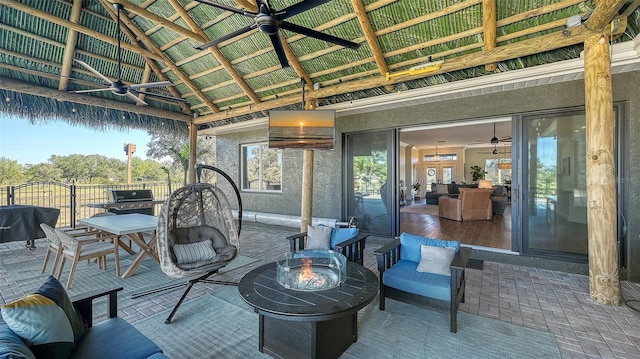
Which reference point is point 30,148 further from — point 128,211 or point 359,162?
point 359,162

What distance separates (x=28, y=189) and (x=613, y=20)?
11.9 metres

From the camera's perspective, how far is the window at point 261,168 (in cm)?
766

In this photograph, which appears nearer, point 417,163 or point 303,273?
point 303,273

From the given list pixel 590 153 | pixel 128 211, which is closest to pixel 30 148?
pixel 128 211

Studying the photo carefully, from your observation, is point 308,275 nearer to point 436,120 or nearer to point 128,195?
point 436,120

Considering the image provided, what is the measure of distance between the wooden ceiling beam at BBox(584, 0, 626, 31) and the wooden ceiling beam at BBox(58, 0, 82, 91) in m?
7.56

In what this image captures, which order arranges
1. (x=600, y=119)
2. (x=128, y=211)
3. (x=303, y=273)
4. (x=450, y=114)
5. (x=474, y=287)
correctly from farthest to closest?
(x=128, y=211) < (x=450, y=114) < (x=474, y=287) < (x=600, y=119) < (x=303, y=273)

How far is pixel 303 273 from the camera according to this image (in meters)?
2.59

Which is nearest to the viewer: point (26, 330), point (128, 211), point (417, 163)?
point (26, 330)

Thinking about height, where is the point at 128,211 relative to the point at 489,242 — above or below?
above

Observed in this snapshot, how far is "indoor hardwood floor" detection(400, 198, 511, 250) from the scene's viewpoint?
5393 mm

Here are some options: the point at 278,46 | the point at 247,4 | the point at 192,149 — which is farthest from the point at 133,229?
the point at 192,149

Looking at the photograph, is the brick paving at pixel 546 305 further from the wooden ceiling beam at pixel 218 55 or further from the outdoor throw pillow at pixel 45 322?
the wooden ceiling beam at pixel 218 55

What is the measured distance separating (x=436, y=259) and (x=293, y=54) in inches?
168
